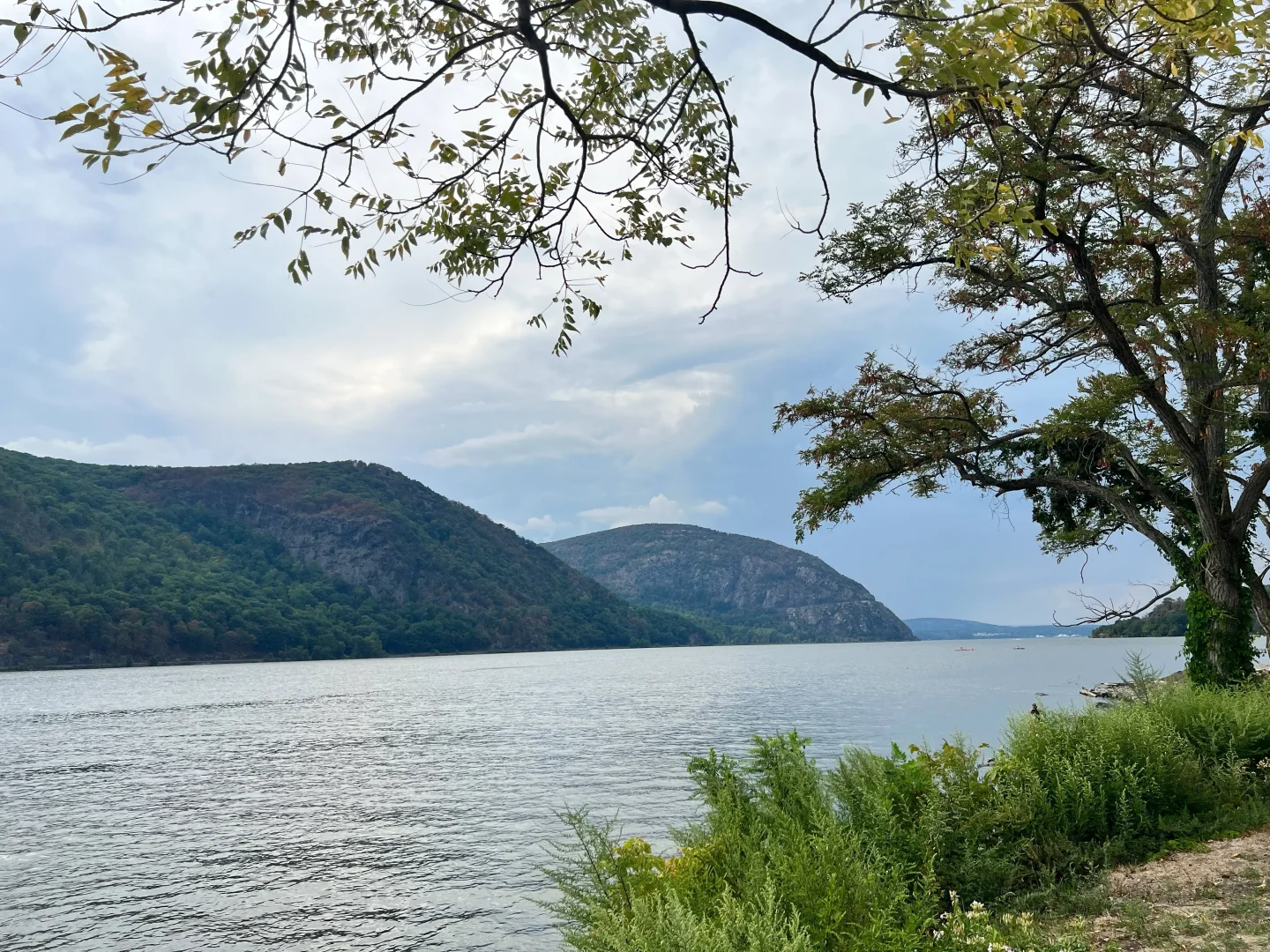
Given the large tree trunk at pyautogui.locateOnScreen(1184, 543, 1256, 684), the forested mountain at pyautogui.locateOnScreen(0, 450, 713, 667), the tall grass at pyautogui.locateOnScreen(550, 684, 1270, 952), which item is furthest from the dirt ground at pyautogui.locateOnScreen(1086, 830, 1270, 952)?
the forested mountain at pyautogui.locateOnScreen(0, 450, 713, 667)

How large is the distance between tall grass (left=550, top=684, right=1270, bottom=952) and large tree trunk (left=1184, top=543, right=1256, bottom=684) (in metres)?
4.62

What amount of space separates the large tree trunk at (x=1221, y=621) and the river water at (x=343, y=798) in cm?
1034

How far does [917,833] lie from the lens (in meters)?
7.87

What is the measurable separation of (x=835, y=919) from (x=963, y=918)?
3.27 feet

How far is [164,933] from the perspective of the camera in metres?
14.1

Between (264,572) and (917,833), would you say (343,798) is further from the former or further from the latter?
(264,572)

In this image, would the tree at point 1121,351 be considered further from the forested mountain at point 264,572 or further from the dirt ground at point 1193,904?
the forested mountain at point 264,572

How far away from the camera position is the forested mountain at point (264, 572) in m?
112

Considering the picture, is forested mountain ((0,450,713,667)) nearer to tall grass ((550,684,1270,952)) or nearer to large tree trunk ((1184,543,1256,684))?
large tree trunk ((1184,543,1256,684))

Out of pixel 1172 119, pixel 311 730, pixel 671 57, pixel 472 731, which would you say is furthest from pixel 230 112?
pixel 311 730

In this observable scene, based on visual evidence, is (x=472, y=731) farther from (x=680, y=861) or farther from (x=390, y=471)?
(x=390, y=471)

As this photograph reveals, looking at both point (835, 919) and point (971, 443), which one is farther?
point (971, 443)

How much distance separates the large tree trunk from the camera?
641 inches

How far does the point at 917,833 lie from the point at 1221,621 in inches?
465
